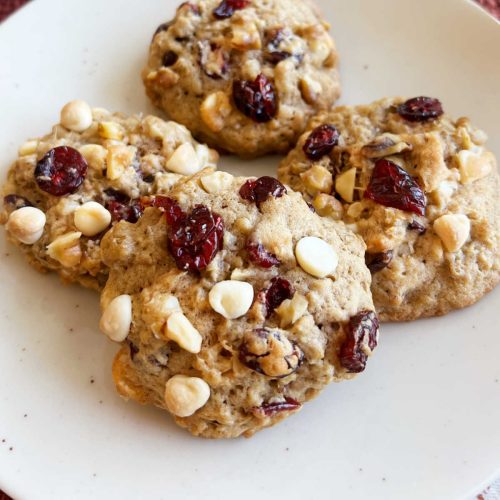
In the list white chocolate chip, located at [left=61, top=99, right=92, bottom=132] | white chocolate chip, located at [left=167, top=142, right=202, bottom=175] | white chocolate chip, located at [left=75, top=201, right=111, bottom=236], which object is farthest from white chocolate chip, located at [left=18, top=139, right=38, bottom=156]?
white chocolate chip, located at [left=167, top=142, right=202, bottom=175]

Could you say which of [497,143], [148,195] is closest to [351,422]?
[148,195]

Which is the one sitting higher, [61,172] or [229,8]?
[229,8]

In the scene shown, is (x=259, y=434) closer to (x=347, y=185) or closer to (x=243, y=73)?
(x=347, y=185)

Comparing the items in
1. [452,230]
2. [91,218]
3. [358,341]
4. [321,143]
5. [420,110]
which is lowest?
[91,218]

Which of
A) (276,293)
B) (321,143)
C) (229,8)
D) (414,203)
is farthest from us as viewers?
(229,8)

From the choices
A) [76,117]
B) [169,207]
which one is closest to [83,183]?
[76,117]

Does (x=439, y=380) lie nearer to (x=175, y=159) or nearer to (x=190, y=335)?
(x=190, y=335)

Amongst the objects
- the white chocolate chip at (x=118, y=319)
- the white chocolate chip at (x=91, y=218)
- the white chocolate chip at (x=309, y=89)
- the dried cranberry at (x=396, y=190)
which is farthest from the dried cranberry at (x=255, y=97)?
the white chocolate chip at (x=118, y=319)

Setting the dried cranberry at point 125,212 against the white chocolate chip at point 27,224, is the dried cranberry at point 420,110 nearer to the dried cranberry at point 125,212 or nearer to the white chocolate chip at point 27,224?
the dried cranberry at point 125,212
